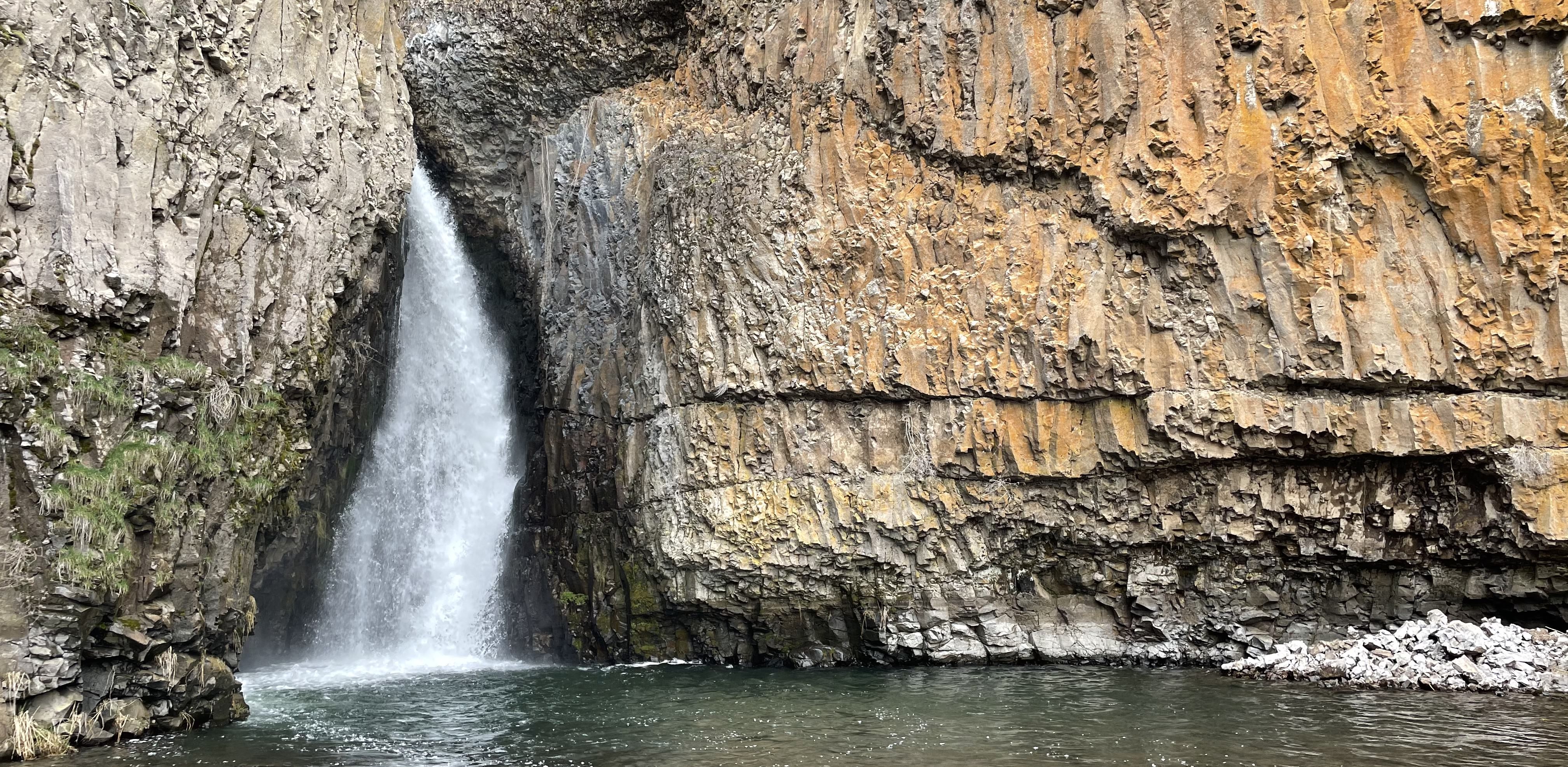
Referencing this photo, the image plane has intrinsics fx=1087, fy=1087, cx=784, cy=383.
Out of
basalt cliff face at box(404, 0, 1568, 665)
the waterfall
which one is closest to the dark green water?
basalt cliff face at box(404, 0, 1568, 665)

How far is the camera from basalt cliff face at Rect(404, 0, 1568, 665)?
17.5 metres

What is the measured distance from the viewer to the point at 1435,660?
1680cm

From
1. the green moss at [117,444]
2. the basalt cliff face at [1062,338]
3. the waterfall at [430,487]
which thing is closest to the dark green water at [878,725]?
the green moss at [117,444]

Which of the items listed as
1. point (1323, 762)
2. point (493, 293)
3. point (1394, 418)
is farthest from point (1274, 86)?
point (493, 293)

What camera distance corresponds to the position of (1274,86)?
1833 cm

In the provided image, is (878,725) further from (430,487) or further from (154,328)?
(430,487)

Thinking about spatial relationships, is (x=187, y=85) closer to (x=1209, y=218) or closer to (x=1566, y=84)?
(x=1209, y=218)

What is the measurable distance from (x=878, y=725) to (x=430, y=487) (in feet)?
49.6

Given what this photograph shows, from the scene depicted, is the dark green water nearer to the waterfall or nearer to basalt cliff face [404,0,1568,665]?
basalt cliff face [404,0,1568,665]

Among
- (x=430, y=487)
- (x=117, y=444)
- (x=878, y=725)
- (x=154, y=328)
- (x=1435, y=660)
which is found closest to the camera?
(x=117, y=444)

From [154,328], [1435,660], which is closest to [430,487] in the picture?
[154,328]

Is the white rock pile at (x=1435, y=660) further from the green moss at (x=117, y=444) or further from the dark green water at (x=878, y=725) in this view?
the green moss at (x=117, y=444)

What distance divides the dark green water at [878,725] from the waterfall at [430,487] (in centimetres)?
496

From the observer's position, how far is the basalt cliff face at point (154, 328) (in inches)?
485
